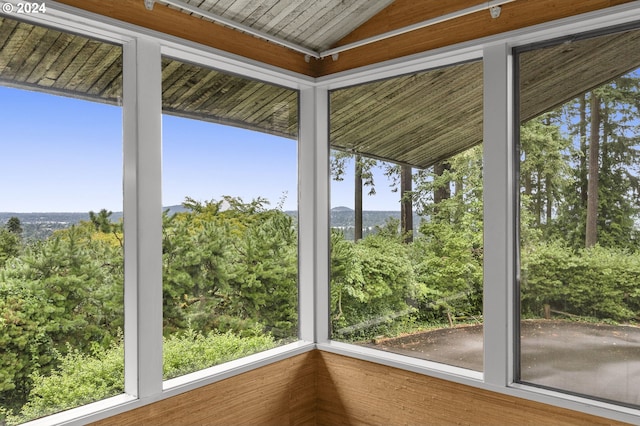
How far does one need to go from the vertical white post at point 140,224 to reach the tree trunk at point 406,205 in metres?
1.44

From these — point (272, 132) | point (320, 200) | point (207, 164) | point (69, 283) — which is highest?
point (272, 132)

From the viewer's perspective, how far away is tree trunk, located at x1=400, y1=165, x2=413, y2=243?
282cm

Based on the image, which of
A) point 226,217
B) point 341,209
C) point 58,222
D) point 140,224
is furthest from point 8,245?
point 341,209

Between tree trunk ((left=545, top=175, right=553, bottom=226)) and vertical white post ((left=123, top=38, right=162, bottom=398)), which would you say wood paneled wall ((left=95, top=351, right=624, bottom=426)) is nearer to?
vertical white post ((left=123, top=38, right=162, bottom=398))

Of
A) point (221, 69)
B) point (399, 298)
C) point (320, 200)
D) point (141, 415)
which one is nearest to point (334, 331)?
point (399, 298)

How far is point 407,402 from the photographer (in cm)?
264

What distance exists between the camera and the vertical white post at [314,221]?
3.14 meters

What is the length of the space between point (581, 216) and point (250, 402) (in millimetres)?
2035

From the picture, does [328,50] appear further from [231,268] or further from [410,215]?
[231,268]

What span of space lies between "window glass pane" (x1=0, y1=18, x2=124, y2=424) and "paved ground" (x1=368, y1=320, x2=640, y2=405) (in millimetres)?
1946

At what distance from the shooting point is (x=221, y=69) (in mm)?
2699

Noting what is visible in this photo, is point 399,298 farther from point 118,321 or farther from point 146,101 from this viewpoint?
point 146,101

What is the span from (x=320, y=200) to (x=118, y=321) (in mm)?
1486

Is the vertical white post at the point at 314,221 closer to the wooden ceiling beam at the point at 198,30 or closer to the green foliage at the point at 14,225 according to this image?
the wooden ceiling beam at the point at 198,30
